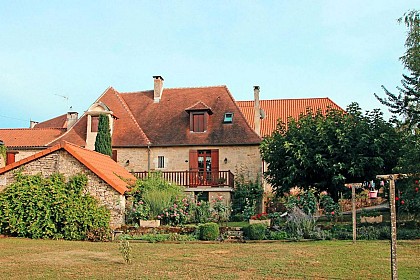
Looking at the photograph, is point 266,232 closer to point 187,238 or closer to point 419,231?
point 187,238

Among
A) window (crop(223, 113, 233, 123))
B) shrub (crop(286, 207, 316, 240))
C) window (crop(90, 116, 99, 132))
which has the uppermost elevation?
window (crop(223, 113, 233, 123))

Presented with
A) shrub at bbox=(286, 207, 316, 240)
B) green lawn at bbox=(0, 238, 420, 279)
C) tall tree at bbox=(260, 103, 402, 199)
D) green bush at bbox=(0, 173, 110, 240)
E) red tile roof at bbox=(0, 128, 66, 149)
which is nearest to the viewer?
green lawn at bbox=(0, 238, 420, 279)

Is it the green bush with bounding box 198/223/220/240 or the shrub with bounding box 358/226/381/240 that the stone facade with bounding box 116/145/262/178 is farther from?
the shrub with bounding box 358/226/381/240

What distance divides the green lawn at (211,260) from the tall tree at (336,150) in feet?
18.4

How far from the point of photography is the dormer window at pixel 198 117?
27.8m

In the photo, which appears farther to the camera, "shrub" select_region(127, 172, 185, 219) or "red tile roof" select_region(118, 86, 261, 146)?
"red tile roof" select_region(118, 86, 261, 146)

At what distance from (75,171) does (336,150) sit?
416 inches

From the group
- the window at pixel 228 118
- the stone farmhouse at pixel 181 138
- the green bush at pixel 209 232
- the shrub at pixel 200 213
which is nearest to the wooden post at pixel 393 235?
the green bush at pixel 209 232

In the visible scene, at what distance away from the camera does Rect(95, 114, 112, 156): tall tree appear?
25.9 metres

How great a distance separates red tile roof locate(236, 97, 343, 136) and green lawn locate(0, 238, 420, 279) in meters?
23.1

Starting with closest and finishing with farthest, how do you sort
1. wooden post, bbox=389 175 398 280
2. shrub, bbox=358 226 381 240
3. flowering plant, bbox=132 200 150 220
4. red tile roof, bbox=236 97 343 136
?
wooden post, bbox=389 175 398 280, shrub, bbox=358 226 381 240, flowering plant, bbox=132 200 150 220, red tile roof, bbox=236 97 343 136

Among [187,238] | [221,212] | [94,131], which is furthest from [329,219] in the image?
[94,131]

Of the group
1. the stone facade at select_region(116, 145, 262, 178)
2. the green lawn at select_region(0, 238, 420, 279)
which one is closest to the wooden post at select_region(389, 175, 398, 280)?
the green lawn at select_region(0, 238, 420, 279)

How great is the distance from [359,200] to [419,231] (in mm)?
12431
